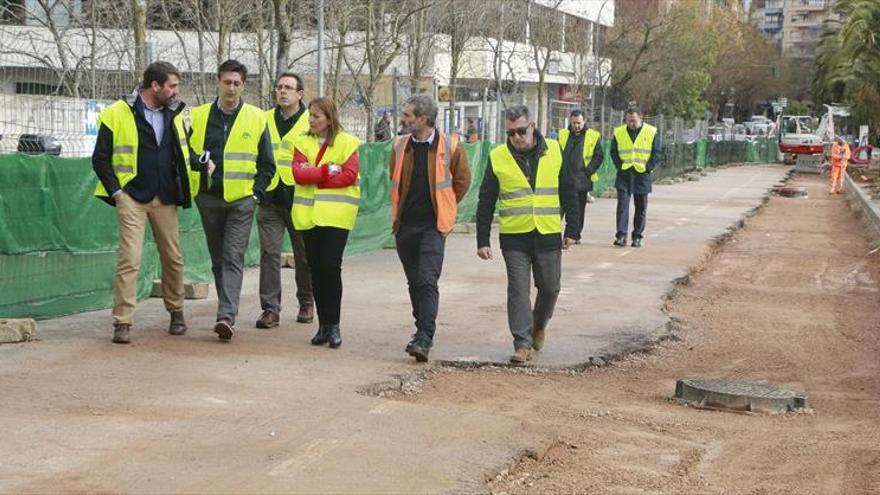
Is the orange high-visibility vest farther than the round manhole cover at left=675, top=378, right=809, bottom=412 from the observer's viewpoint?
Yes

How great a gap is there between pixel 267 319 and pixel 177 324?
2.75 feet

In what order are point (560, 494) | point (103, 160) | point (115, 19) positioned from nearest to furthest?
point (560, 494) → point (103, 160) → point (115, 19)

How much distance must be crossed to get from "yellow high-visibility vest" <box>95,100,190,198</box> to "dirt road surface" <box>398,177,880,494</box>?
267 centimetres

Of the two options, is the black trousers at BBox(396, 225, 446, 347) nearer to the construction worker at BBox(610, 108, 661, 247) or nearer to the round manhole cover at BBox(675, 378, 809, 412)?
the round manhole cover at BBox(675, 378, 809, 412)

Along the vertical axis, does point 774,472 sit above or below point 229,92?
below

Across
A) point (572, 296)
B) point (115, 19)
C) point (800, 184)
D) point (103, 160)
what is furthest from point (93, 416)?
point (800, 184)

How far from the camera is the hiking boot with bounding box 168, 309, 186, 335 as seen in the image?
10250 mm

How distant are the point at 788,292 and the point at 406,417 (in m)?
8.79

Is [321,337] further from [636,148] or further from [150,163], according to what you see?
[636,148]

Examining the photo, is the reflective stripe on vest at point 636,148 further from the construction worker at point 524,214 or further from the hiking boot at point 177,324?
the hiking boot at point 177,324

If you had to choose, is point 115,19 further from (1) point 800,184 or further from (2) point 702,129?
(2) point 702,129

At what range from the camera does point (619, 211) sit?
64.8 feet

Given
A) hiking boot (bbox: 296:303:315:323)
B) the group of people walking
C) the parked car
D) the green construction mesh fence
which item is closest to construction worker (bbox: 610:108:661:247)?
the green construction mesh fence

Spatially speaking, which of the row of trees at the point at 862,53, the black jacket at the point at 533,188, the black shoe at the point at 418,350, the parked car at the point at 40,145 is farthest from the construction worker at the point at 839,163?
the black shoe at the point at 418,350
